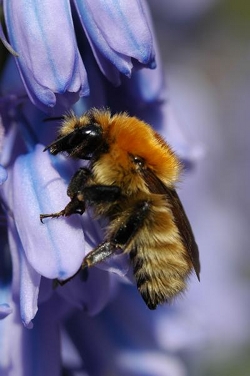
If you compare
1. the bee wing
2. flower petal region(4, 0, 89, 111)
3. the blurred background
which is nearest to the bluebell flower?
flower petal region(4, 0, 89, 111)

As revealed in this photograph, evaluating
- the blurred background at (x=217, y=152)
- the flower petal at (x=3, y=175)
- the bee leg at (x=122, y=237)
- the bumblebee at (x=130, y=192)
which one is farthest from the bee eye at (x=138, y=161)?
the blurred background at (x=217, y=152)

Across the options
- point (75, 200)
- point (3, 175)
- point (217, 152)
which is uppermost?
point (3, 175)

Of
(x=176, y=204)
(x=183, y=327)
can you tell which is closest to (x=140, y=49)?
(x=176, y=204)

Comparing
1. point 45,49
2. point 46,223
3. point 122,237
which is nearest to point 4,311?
point 46,223

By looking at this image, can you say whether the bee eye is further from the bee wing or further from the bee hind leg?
the bee hind leg

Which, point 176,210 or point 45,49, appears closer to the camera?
point 45,49

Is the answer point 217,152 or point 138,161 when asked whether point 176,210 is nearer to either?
point 138,161

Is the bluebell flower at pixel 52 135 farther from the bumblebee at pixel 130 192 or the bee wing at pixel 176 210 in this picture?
the bee wing at pixel 176 210
